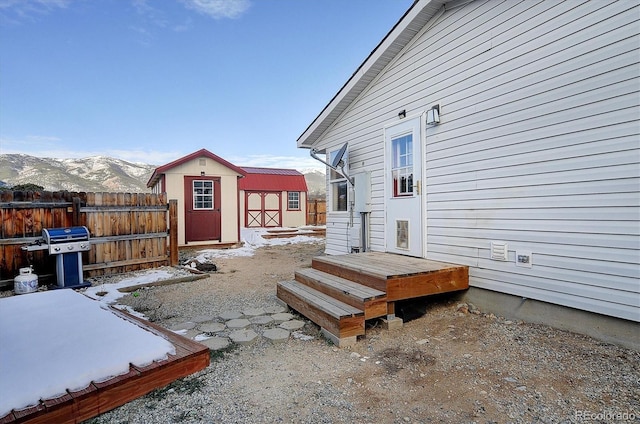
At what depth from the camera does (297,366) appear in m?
2.50

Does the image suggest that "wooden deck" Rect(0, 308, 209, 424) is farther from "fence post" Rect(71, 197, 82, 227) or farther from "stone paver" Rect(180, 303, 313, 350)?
"fence post" Rect(71, 197, 82, 227)

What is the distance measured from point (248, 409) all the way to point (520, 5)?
178 inches

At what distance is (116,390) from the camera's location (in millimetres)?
1900

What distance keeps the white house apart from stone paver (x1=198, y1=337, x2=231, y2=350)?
2854 mm

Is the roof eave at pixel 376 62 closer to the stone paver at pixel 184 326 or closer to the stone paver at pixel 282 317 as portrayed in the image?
the stone paver at pixel 282 317

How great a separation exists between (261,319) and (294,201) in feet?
53.1

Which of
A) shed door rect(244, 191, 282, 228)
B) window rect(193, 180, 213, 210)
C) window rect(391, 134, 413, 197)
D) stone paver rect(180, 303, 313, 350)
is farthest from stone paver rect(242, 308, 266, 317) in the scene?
shed door rect(244, 191, 282, 228)

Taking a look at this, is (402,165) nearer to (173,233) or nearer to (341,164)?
(341,164)

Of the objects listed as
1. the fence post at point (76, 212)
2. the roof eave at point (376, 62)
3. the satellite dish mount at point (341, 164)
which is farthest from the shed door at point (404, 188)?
the fence post at point (76, 212)

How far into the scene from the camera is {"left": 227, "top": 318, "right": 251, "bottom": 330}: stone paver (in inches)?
133

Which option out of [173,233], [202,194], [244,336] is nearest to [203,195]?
[202,194]

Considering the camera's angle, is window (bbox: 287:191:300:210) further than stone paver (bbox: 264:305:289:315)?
Yes

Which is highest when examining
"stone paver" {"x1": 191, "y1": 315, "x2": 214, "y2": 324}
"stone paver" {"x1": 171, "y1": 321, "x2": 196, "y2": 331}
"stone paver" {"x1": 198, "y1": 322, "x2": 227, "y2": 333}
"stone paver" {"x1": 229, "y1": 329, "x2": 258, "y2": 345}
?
"stone paver" {"x1": 229, "y1": 329, "x2": 258, "y2": 345}

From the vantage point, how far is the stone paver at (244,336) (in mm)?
2959
